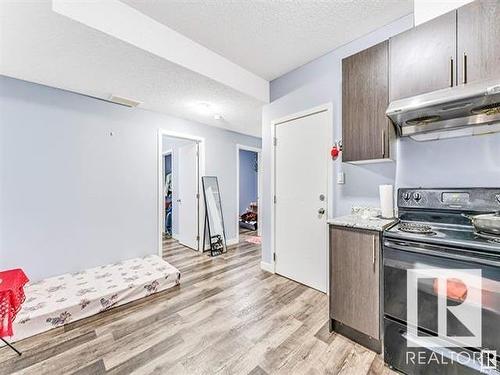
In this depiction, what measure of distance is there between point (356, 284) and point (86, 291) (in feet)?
8.29

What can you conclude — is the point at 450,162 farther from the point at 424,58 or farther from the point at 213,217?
the point at 213,217

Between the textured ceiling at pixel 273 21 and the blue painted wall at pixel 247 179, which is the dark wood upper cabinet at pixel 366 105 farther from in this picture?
the blue painted wall at pixel 247 179

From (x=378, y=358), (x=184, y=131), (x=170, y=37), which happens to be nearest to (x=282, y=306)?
(x=378, y=358)

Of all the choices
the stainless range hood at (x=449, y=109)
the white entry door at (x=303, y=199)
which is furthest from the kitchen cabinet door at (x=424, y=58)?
the white entry door at (x=303, y=199)

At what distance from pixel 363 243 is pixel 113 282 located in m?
2.55

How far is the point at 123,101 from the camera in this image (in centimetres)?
293

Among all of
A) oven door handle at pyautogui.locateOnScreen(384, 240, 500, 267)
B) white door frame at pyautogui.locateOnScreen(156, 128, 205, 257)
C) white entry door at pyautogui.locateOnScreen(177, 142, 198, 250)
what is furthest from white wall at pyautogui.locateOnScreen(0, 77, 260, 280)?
oven door handle at pyautogui.locateOnScreen(384, 240, 500, 267)

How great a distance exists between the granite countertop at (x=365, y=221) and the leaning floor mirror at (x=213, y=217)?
2.61 meters

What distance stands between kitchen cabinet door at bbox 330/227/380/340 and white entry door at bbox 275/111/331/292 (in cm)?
Result: 70

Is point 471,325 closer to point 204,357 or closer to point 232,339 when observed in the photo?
point 232,339

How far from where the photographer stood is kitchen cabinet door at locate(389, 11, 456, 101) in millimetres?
1412

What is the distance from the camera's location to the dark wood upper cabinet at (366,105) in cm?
169

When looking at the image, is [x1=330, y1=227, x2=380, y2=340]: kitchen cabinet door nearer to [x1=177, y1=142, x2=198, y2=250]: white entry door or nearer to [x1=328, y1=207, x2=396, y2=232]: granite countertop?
[x1=328, y1=207, x2=396, y2=232]: granite countertop

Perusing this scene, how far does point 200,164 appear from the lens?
13.5 feet
